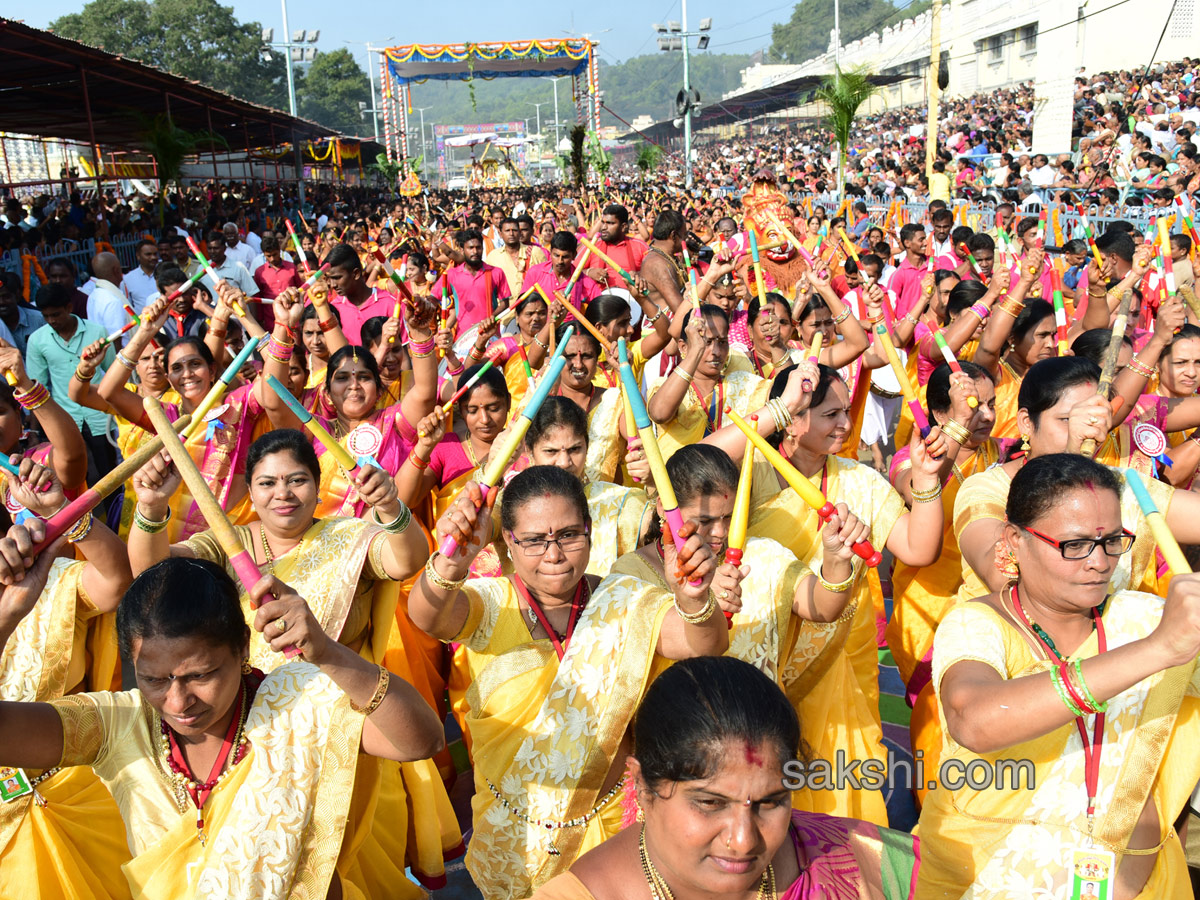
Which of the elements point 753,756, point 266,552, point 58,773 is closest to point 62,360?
point 266,552

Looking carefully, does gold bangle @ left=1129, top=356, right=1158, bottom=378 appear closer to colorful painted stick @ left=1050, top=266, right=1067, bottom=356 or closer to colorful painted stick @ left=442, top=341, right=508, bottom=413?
colorful painted stick @ left=1050, top=266, right=1067, bottom=356

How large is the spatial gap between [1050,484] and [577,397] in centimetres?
263

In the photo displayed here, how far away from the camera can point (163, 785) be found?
7.18ft

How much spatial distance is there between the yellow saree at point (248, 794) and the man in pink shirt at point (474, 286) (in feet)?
19.2

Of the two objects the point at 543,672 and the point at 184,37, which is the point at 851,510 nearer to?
the point at 543,672

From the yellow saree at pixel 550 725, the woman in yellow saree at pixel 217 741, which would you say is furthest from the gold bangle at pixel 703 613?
the woman in yellow saree at pixel 217 741

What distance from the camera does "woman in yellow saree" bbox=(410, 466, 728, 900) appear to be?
254 cm

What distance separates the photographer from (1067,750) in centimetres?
221

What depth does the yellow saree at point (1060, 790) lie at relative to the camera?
7.18 feet

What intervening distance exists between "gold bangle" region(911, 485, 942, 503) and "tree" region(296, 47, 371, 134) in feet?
290

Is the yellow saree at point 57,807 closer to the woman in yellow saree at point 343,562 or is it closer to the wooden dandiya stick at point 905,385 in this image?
the woman in yellow saree at point 343,562

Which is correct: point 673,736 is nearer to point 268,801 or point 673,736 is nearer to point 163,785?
point 268,801

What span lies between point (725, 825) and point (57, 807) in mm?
1910

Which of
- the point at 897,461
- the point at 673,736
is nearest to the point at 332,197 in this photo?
the point at 897,461
